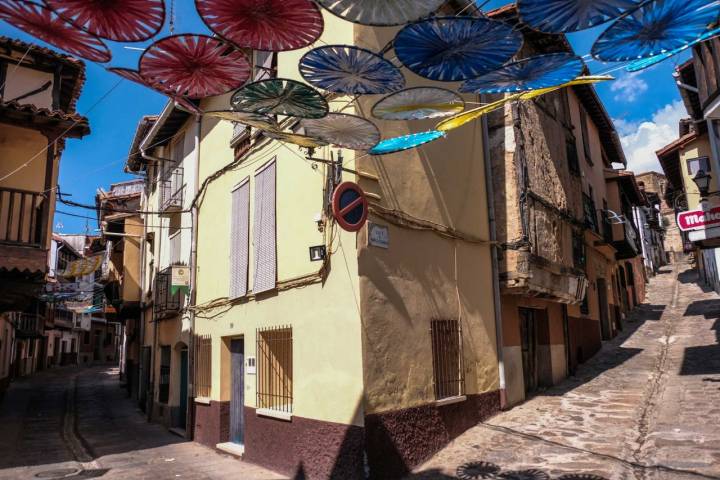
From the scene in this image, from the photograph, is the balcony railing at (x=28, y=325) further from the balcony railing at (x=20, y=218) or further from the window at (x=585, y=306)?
the window at (x=585, y=306)

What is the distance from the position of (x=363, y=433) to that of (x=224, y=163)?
7654mm

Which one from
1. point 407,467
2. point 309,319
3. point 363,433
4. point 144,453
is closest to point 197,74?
point 309,319

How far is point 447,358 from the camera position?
28.1ft

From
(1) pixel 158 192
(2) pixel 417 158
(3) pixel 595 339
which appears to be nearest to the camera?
(2) pixel 417 158

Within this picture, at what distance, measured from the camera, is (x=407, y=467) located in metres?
7.25

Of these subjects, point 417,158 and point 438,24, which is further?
point 417,158

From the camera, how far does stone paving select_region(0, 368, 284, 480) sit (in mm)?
9242

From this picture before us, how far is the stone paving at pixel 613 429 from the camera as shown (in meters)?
6.67

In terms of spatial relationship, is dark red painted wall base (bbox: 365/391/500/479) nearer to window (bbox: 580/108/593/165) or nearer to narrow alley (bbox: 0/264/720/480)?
narrow alley (bbox: 0/264/720/480)

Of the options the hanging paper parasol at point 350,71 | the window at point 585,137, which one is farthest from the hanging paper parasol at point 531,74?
the window at point 585,137

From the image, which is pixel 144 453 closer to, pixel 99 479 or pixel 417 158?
pixel 99 479

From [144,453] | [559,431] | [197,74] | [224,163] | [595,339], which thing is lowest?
[144,453]

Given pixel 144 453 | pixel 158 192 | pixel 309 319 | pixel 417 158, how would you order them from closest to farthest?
pixel 309 319, pixel 417 158, pixel 144 453, pixel 158 192

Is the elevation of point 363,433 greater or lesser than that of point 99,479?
greater
